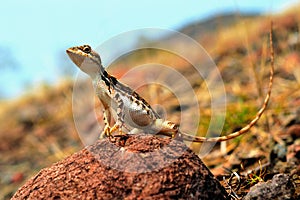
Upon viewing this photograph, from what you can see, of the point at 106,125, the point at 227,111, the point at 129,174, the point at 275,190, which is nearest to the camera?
the point at 129,174

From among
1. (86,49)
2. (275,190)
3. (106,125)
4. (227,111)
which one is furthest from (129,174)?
(227,111)

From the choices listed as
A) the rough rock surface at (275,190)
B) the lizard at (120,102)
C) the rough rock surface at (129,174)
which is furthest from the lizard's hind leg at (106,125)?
the rough rock surface at (275,190)

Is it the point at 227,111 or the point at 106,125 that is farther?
the point at 227,111

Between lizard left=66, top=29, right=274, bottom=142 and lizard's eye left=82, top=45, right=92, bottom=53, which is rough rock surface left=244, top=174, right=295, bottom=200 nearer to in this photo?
lizard left=66, top=29, right=274, bottom=142

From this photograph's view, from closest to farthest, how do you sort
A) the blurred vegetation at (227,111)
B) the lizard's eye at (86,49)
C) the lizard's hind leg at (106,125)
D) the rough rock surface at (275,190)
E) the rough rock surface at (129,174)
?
1. the rough rock surface at (129,174)
2. the rough rock surface at (275,190)
3. the lizard's hind leg at (106,125)
4. the lizard's eye at (86,49)
5. the blurred vegetation at (227,111)

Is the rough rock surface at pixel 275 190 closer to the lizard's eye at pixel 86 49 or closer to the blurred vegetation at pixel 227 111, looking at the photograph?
the blurred vegetation at pixel 227 111

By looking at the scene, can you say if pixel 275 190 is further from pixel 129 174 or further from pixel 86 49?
pixel 86 49
